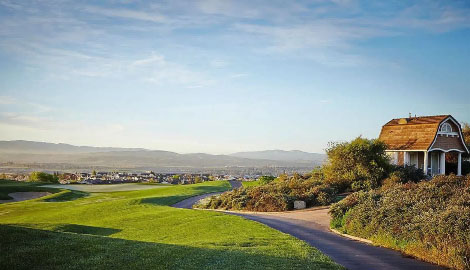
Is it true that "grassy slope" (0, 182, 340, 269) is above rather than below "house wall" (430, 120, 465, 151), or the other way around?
below

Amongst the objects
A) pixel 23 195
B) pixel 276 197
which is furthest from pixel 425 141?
pixel 23 195

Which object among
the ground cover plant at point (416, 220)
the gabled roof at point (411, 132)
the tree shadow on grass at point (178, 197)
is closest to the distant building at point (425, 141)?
the gabled roof at point (411, 132)

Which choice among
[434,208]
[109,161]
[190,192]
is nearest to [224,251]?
[434,208]

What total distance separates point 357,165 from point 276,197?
729 centimetres

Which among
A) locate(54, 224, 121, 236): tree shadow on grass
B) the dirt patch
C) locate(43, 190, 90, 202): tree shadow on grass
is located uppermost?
locate(54, 224, 121, 236): tree shadow on grass

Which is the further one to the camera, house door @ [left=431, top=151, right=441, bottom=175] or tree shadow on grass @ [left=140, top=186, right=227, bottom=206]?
house door @ [left=431, top=151, right=441, bottom=175]

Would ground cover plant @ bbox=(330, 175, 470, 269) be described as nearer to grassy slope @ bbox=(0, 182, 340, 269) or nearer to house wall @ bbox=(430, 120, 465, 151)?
grassy slope @ bbox=(0, 182, 340, 269)

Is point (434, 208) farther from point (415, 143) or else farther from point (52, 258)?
point (415, 143)

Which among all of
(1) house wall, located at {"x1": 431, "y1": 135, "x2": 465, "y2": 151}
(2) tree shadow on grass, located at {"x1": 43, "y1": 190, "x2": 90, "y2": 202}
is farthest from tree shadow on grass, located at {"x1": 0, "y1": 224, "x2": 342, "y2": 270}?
(1) house wall, located at {"x1": 431, "y1": 135, "x2": 465, "y2": 151}

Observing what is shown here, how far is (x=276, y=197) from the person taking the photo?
2778cm

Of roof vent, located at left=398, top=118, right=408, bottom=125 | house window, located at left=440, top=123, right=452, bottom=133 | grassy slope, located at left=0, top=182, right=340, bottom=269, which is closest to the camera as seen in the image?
grassy slope, located at left=0, top=182, right=340, bottom=269

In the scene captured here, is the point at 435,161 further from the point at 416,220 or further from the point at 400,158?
the point at 416,220

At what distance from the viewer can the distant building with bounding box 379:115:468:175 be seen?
123ft

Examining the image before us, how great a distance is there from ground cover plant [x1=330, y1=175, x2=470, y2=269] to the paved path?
520mm
